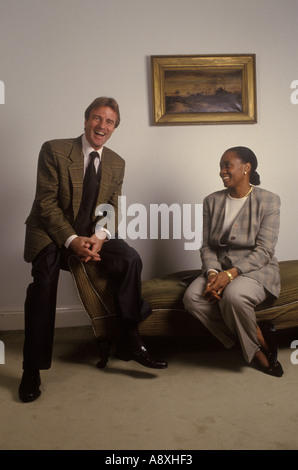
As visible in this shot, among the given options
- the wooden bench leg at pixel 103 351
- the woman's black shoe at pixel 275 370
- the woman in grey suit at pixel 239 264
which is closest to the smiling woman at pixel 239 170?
the woman in grey suit at pixel 239 264

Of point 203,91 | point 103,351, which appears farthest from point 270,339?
point 203,91

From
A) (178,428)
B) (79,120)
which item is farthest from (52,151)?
(178,428)

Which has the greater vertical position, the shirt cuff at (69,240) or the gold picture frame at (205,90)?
the gold picture frame at (205,90)

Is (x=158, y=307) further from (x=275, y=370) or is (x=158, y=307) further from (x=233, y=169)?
(x=233, y=169)

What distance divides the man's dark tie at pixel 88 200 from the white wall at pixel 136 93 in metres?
0.94

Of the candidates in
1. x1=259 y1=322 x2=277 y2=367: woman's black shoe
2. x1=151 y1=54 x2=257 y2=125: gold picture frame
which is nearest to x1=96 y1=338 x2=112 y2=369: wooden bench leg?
x1=259 y1=322 x2=277 y2=367: woman's black shoe

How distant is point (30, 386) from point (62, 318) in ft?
4.63

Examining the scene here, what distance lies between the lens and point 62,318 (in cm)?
375

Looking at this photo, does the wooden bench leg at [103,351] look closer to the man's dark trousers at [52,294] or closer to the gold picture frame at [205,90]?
the man's dark trousers at [52,294]

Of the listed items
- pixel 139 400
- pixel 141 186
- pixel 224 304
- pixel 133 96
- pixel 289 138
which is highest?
pixel 133 96

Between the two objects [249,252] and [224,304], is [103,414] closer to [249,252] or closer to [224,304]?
[224,304]

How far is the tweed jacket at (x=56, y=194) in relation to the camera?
102 inches

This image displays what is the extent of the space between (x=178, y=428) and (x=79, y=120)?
2448 mm
